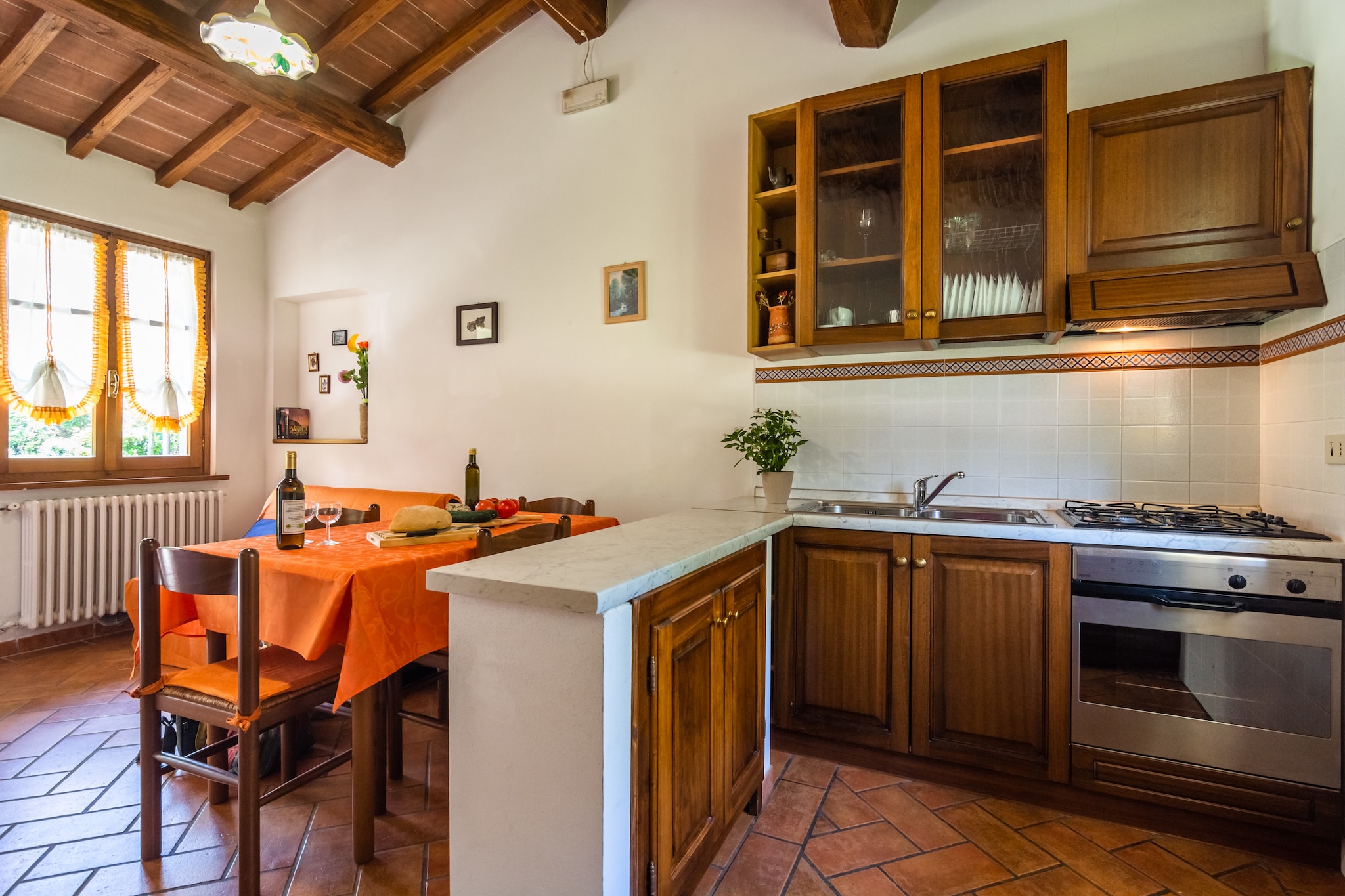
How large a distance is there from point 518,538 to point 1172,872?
1979 mm

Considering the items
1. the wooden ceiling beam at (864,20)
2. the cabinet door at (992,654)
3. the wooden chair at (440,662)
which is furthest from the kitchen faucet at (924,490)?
the wooden ceiling beam at (864,20)

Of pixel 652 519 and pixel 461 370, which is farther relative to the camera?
pixel 461 370

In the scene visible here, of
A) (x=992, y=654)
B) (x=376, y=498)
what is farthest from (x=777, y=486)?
(x=376, y=498)

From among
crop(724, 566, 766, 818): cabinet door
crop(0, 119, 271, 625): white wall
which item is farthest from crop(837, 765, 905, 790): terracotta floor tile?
crop(0, 119, 271, 625): white wall

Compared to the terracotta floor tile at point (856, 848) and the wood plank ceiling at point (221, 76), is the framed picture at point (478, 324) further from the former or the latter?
the terracotta floor tile at point (856, 848)

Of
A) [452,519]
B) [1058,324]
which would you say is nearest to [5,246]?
[452,519]

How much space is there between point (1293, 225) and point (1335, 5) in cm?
59

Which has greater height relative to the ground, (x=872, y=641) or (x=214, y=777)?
(x=872, y=641)

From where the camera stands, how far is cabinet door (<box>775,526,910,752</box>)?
80.3 inches

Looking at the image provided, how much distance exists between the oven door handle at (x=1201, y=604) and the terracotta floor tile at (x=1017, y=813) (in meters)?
0.72

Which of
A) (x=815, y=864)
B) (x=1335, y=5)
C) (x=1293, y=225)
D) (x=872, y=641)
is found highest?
(x=1335, y=5)

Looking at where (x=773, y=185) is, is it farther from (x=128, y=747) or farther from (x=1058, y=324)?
(x=128, y=747)

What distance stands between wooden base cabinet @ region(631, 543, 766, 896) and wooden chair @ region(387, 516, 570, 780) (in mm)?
609

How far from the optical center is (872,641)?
6.79 feet
